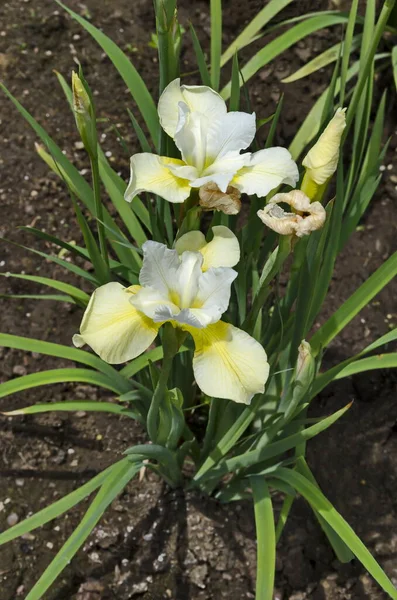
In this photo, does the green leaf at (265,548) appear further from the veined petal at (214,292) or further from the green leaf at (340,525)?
the veined petal at (214,292)

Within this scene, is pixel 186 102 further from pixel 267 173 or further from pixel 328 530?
pixel 328 530

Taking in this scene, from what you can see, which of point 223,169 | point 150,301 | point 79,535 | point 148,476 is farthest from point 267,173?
point 148,476

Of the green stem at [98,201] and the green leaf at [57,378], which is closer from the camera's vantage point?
the green stem at [98,201]

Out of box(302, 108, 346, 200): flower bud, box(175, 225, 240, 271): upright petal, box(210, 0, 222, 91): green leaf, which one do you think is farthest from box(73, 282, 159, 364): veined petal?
box(210, 0, 222, 91): green leaf

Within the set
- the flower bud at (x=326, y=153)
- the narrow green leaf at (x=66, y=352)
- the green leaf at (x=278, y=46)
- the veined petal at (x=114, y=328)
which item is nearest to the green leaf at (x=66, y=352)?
the narrow green leaf at (x=66, y=352)

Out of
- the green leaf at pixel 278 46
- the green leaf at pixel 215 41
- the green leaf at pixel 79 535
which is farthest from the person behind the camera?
the green leaf at pixel 278 46

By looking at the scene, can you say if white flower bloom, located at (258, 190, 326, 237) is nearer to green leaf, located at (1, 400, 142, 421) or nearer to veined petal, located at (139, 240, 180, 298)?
veined petal, located at (139, 240, 180, 298)

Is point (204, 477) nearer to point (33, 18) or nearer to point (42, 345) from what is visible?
point (42, 345)
